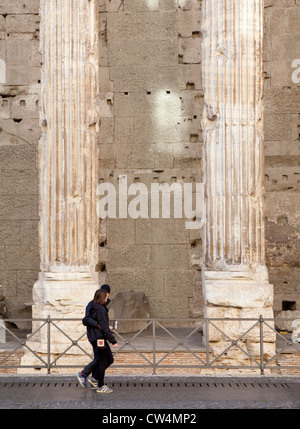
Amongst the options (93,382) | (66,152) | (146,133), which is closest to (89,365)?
(93,382)

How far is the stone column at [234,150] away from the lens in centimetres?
1131

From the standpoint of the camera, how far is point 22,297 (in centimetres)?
1518

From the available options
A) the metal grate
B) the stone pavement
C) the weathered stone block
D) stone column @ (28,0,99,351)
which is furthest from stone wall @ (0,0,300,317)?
the metal grate

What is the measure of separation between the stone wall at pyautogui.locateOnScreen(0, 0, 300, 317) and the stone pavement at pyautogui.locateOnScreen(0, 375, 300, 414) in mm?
5894

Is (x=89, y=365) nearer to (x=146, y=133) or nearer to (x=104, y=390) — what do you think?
(x=104, y=390)

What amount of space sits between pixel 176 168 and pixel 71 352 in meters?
5.69

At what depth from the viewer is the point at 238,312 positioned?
11.1 meters

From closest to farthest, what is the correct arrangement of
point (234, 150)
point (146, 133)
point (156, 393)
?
1. point (156, 393)
2. point (234, 150)
3. point (146, 133)

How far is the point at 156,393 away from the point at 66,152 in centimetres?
450

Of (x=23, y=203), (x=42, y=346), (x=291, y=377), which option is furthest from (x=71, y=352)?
(x=23, y=203)

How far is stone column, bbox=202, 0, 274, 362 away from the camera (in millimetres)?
11312

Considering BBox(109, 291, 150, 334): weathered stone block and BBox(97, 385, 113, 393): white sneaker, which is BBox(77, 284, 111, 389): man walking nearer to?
BBox(97, 385, 113, 393): white sneaker

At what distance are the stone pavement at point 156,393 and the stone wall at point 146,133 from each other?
5894 mm
